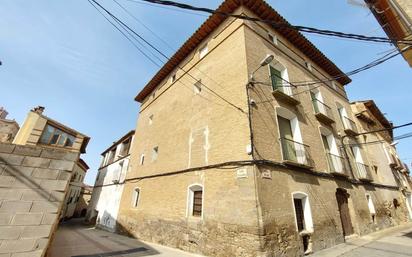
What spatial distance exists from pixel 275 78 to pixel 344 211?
765 cm

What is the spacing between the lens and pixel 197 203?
798 centimetres

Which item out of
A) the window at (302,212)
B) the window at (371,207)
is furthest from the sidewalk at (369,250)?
the window at (371,207)

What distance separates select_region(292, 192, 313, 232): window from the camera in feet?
23.2

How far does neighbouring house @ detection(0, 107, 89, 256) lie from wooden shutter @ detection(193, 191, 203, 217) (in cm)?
523

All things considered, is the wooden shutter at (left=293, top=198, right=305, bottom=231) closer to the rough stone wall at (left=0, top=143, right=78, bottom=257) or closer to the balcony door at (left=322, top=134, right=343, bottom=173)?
the balcony door at (left=322, top=134, right=343, bottom=173)

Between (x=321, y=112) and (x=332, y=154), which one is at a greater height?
(x=321, y=112)

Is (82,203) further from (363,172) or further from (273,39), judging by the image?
(363,172)

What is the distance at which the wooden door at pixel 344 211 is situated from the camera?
9049mm

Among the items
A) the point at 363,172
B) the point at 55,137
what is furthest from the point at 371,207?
the point at 55,137

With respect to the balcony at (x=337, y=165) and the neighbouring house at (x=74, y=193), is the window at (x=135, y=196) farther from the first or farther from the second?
the neighbouring house at (x=74, y=193)

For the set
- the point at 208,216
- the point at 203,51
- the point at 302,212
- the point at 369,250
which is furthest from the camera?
the point at 203,51

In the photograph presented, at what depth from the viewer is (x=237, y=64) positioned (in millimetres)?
8586

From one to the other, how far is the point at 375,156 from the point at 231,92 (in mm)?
14930

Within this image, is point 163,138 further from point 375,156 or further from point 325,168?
point 375,156
